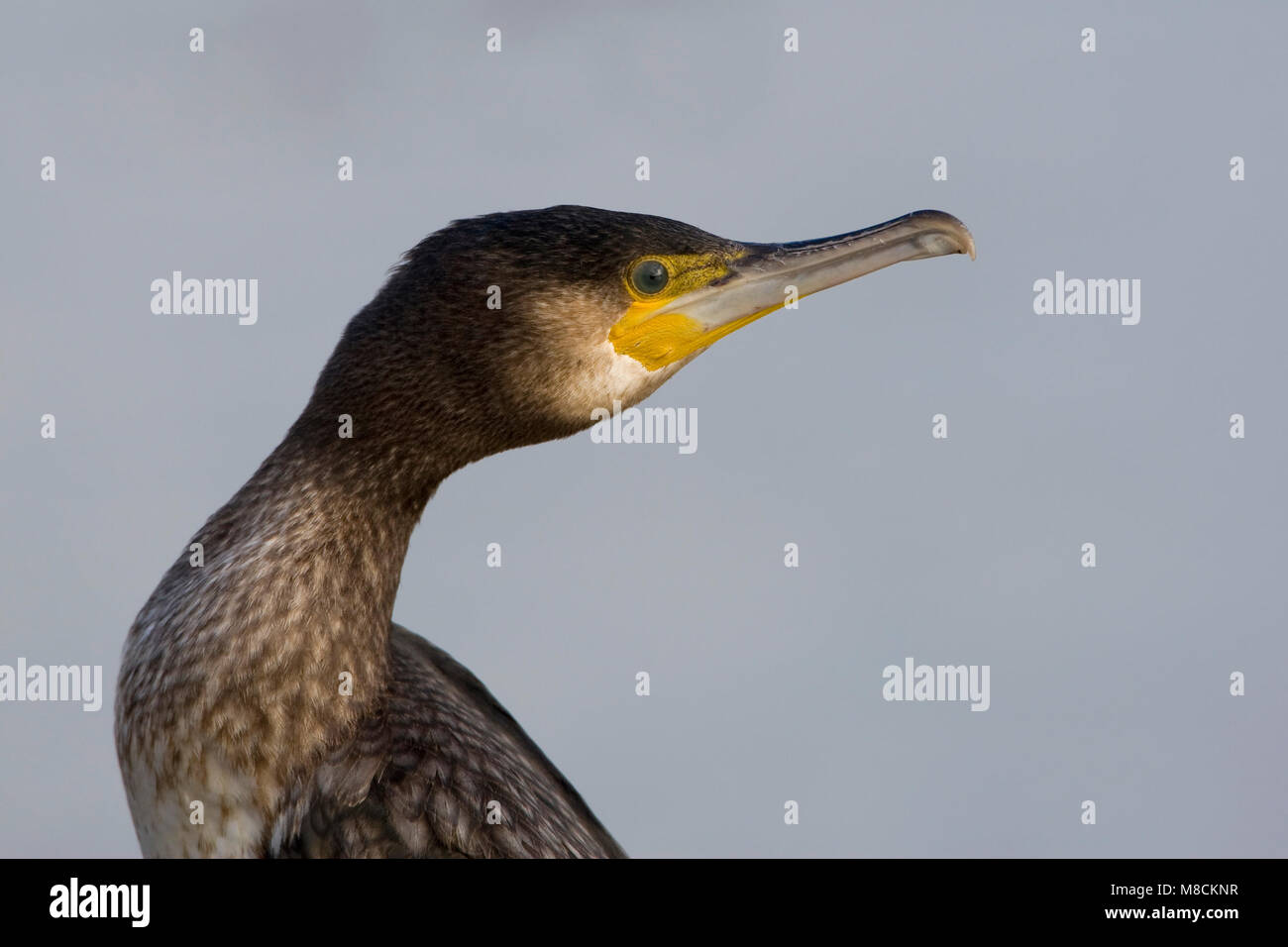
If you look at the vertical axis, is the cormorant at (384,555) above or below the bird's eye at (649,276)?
below

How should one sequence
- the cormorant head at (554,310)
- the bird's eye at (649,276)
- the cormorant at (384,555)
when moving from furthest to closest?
the bird's eye at (649,276), the cormorant head at (554,310), the cormorant at (384,555)

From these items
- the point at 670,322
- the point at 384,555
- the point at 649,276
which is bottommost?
the point at 384,555

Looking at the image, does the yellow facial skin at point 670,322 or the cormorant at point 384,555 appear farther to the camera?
the yellow facial skin at point 670,322

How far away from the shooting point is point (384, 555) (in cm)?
383

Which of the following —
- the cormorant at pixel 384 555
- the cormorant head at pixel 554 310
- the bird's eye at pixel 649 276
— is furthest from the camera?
the bird's eye at pixel 649 276

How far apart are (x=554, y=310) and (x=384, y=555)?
32.7 inches

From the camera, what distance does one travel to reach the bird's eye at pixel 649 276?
12.9 feet

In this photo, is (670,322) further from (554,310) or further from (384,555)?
(384,555)

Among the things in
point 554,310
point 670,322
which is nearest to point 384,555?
point 554,310

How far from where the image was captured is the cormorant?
3516 mm

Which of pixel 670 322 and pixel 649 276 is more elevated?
pixel 649 276

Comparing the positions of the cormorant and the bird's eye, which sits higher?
the bird's eye
